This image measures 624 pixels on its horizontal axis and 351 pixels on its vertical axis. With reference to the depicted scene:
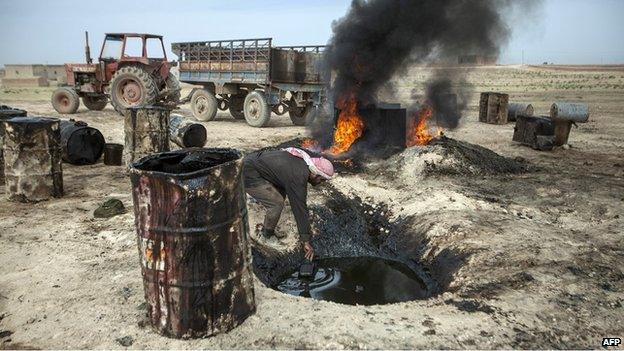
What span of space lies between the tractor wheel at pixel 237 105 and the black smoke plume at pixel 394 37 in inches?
196

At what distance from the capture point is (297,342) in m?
3.04

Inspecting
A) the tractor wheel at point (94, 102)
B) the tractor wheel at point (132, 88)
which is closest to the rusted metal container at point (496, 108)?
the tractor wheel at point (132, 88)

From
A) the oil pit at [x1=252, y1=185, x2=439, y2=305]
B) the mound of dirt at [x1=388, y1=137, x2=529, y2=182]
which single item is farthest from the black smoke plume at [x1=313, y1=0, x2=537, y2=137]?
the oil pit at [x1=252, y1=185, x2=439, y2=305]

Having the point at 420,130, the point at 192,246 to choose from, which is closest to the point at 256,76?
the point at 420,130

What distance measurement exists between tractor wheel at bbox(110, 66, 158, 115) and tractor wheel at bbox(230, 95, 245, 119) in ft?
8.54

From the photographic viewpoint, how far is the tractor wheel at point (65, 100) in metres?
15.1

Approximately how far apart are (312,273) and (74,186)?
15.0 ft

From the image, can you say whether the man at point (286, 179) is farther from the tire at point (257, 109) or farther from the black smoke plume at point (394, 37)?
the tire at point (257, 109)

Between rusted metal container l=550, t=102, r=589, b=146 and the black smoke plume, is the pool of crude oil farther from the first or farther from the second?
rusted metal container l=550, t=102, r=589, b=146

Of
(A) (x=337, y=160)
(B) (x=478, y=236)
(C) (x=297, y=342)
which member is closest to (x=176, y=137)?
(A) (x=337, y=160)

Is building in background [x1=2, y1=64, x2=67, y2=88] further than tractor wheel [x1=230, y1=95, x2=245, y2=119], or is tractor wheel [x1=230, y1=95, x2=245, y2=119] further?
building in background [x1=2, y1=64, x2=67, y2=88]

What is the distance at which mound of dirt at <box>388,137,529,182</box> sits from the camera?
7.91m

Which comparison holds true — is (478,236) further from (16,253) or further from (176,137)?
(176,137)

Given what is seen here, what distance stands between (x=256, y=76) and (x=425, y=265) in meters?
9.16
